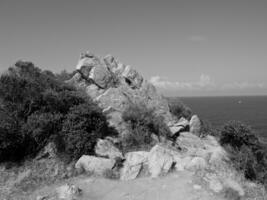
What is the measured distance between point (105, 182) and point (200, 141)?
1031cm

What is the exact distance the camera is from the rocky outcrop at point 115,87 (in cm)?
1535

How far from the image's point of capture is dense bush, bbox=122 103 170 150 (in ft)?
39.9

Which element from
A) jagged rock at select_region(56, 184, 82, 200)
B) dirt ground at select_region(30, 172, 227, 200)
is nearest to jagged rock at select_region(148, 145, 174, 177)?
dirt ground at select_region(30, 172, 227, 200)

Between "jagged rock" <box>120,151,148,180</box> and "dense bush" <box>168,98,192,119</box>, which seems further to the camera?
"dense bush" <box>168,98,192,119</box>

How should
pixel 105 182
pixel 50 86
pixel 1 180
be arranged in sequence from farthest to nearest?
pixel 50 86 → pixel 1 180 → pixel 105 182

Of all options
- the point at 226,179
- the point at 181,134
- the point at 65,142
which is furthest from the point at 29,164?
the point at 181,134

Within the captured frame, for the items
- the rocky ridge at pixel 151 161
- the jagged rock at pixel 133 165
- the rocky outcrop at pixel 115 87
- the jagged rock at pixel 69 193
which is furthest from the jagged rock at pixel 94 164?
the rocky outcrop at pixel 115 87

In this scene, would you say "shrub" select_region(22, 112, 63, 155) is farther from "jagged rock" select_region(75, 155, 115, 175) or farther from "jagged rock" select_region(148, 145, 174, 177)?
"jagged rock" select_region(148, 145, 174, 177)

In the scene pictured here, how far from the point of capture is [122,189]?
7.86 metres

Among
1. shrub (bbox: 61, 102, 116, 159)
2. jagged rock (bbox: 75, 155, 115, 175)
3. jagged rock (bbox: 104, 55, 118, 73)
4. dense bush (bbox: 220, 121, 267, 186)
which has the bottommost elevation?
Result: dense bush (bbox: 220, 121, 267, 186)

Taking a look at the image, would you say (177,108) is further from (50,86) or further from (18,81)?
(18,81)

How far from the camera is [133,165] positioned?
30.7 feet

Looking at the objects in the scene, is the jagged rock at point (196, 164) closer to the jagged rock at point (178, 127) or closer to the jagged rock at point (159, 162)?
the jagged rock at point (159, 162)

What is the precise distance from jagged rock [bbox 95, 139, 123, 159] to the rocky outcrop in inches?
113
